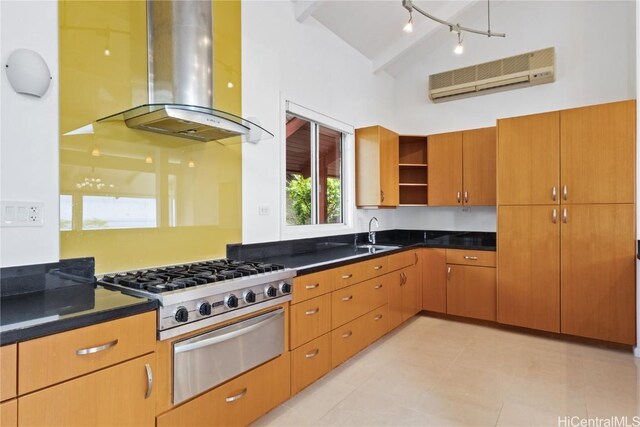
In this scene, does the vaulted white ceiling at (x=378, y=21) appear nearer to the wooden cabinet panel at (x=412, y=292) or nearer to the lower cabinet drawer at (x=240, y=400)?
the wooden cabinet panel at (x=412, y=292)

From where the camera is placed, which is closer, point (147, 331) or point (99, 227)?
point (147, 331)

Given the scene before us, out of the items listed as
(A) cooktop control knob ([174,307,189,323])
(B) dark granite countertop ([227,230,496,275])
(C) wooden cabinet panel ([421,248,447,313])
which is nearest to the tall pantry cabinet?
(B) dark granite countertop ([227,230,496,275])

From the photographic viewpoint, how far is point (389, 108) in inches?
192

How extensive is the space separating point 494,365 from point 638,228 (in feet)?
5.59

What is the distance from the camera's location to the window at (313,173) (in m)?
3.39

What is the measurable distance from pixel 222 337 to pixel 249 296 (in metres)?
0.25

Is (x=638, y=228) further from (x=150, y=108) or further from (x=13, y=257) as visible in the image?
(x=13, y=257)

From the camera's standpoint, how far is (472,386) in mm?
2531

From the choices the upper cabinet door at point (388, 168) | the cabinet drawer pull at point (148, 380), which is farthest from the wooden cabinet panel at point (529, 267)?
the cabinet drawer pull at point (148, 380)

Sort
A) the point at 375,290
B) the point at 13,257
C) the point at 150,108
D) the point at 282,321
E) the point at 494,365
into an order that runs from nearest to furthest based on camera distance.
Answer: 1. the point at 13,257
2. the point at 150,108
3. the point at 282,321
4. the point at 494,365
5. the point at 375,290

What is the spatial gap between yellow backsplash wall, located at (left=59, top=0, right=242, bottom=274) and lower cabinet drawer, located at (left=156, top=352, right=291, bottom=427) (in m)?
0.85

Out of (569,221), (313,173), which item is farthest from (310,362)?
(569,221)

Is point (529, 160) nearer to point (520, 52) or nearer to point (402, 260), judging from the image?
point (520, 52)

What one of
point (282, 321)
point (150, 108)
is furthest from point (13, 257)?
point (282, 321)
